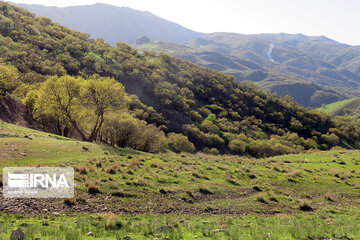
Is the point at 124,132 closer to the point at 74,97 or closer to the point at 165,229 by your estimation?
the point at 74,97

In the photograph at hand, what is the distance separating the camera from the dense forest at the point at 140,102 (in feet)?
138

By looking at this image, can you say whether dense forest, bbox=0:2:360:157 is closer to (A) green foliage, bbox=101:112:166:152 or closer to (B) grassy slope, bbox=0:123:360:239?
(A) green foliage, bbox=101:112:166:152

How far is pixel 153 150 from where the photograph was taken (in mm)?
49562

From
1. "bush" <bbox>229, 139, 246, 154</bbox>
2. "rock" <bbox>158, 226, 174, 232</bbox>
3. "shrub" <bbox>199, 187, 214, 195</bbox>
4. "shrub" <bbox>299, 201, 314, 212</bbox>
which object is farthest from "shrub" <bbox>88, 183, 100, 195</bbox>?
"bush" <bbox>229, 139, 246, 154</bbox>

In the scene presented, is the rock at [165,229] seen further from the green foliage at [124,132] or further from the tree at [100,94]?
the green foliage at [124,132]

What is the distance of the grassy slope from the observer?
1149 cm

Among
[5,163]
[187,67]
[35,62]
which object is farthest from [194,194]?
[187,67]

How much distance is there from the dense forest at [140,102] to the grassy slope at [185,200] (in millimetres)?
12769

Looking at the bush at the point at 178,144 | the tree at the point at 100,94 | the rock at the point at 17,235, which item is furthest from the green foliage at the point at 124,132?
the rock at the point at 17,235

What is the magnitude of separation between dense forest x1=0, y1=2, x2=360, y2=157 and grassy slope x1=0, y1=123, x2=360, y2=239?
1277 cm

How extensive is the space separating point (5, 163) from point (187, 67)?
548 ft

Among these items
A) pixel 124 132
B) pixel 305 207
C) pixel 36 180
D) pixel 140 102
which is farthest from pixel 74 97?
pixel 140 102

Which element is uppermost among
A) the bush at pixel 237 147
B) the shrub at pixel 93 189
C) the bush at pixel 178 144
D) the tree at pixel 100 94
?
the tree at pixel 100 94

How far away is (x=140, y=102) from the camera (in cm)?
10119
